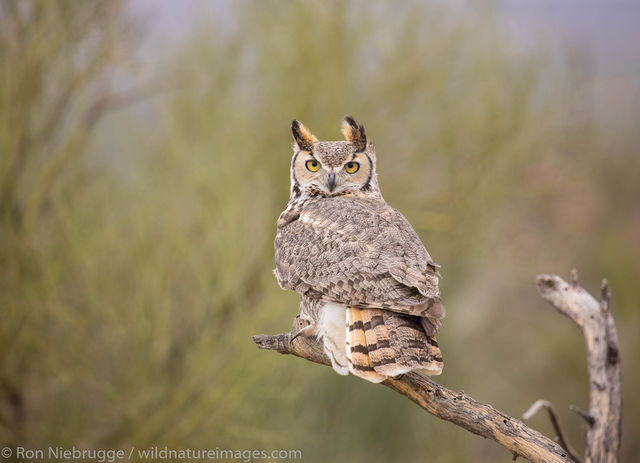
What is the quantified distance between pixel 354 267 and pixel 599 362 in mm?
1371

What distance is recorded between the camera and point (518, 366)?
15289 millimetres

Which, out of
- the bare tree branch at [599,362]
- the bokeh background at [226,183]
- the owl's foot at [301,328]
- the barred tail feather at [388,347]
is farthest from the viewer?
the bokeh background at [226,183]

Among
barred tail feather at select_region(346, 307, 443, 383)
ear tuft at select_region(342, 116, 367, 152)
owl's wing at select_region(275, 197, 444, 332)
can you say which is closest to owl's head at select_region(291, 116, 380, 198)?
ear tuft at select_region(342, 116, 367, 152)

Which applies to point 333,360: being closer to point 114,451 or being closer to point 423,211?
point 114,451

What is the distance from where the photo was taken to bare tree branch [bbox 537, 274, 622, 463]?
304 cm

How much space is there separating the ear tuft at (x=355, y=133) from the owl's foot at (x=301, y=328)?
0.88 m

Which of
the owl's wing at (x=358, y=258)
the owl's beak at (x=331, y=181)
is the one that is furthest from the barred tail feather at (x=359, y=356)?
the owl's beak at (x=331, y=181)

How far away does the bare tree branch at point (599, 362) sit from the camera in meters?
3.04

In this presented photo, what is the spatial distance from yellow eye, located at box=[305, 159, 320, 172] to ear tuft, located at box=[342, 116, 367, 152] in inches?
8.1

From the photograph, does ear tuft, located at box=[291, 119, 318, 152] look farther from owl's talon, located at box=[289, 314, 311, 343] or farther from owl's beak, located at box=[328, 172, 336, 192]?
owl's talon, located at box=[289, 314, 311, 343]

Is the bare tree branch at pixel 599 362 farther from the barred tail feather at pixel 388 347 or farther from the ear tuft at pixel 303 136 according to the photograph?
the ear tuft at pixel 303 136

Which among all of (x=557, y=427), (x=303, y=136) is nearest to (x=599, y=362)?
(x=557, y=427)

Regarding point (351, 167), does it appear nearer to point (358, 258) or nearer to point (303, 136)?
point (303, 136)

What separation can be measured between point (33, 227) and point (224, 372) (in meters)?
2.40
